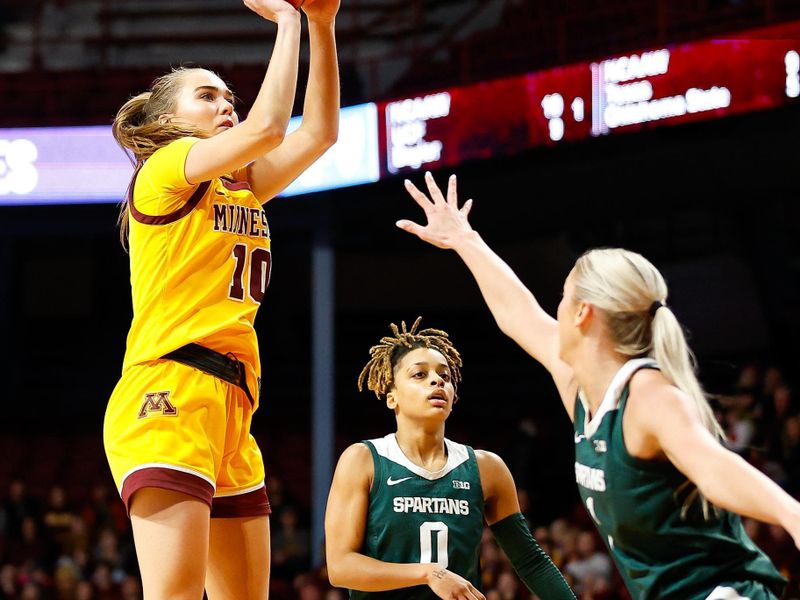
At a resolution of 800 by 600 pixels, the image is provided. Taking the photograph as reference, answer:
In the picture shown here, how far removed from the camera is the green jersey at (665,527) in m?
2.49

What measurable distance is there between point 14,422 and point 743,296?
30.4ft

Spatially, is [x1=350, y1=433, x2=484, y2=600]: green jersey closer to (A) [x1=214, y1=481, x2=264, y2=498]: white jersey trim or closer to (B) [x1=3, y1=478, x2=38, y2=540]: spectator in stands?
(A) [x1=214, y1=481, x2=264, y2=498]: white jersey trim

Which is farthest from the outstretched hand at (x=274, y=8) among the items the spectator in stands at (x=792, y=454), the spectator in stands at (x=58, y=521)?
the spectator in stands at (x=58, y=521)

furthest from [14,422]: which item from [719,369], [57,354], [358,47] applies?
[719,369]

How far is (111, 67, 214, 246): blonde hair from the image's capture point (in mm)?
3301

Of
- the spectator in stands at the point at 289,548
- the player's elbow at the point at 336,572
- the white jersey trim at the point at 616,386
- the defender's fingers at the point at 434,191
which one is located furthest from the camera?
the spectator in stands at the point at 289,548

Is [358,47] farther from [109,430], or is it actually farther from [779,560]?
[109,430]

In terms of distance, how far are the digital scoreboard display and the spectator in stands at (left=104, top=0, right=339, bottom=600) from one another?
5603mm

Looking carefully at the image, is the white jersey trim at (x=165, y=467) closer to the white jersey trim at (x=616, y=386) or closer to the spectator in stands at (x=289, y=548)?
the white jersey trim at (x=616, y=386)

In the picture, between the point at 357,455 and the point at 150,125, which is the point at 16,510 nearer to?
the point at 357,455

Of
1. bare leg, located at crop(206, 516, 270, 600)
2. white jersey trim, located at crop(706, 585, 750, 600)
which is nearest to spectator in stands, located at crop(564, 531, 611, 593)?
bare leg, located at crop(206, 516, 270, 600)

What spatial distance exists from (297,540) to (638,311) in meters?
9.68

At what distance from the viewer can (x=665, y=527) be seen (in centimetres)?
251

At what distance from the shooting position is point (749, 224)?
526 inches
